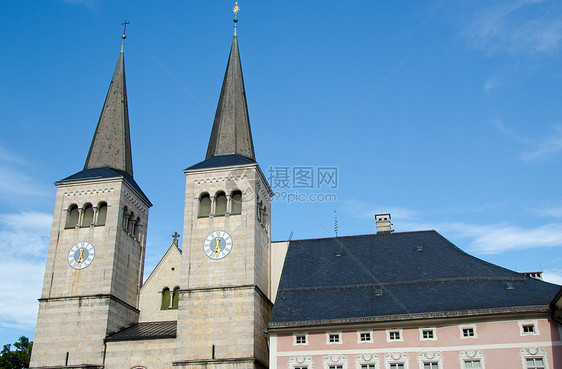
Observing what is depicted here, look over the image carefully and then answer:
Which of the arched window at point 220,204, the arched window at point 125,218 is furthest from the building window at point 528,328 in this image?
the arched window at point 125,218

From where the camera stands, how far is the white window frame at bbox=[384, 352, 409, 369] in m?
31.3

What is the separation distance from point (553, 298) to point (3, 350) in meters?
38.1

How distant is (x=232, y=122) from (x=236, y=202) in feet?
22.6

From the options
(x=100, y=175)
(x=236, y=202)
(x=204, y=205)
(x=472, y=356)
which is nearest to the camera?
(x=472, y=356)

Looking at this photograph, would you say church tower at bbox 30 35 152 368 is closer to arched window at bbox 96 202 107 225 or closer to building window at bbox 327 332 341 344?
arched window at bbox 96 202 107 225

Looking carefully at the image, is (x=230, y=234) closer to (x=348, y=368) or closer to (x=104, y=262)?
(x=104, y=262)

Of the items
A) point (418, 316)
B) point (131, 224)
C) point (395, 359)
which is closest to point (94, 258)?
point (131, 224)

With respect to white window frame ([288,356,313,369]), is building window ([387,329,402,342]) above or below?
above

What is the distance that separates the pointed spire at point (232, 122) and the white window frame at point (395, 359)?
1661 cm

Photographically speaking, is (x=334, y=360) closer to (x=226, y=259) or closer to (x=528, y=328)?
(x=226, y=259)

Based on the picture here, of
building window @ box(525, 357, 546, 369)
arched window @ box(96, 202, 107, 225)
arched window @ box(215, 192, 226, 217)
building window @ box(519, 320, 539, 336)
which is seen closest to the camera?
building window @ box(525, 357, 546, 369)

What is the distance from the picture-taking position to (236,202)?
126ft

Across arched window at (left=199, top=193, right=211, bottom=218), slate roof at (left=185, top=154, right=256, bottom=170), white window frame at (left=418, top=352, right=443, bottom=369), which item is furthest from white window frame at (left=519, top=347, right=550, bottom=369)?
arched window at (left=199, top=193, right=211, bottom=218)

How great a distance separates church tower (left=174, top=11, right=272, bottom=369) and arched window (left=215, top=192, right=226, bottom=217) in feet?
0.18
